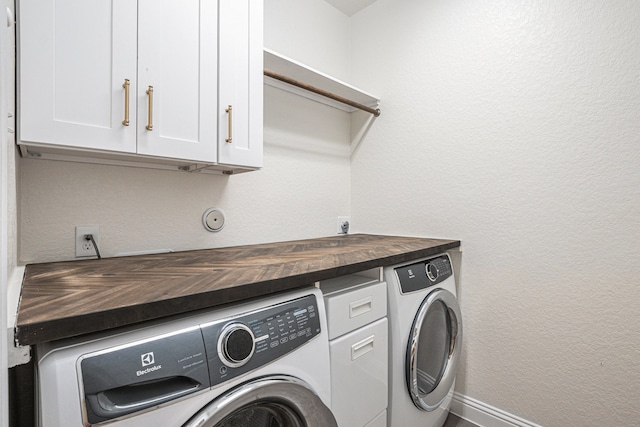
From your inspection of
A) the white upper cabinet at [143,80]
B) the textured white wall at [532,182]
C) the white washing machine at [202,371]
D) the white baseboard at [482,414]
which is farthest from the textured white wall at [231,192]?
the white baseboard at [482,414]

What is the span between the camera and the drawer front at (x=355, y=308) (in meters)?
1.07

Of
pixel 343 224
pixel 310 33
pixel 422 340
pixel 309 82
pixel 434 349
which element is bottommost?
pixel 434 349

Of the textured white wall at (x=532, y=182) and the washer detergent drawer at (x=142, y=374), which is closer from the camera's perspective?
the washer detergent drawer at (x=142, y=374)

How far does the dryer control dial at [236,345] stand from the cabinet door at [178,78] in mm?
743

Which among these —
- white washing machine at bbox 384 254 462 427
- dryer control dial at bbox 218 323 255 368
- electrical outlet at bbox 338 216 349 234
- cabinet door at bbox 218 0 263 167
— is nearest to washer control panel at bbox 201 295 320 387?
dryer control dial at bbox 218 323 255 368

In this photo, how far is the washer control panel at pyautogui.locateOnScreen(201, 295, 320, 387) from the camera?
731 mm

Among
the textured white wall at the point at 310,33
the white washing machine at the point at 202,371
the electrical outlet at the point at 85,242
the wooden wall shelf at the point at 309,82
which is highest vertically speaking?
the textured white wall at the point at 310,33

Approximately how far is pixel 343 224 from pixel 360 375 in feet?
4.26

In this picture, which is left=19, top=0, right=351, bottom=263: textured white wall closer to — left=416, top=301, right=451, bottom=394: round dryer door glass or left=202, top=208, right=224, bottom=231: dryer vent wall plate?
left=202, top=208, right=224, bottom=231: dryer vent wall plate

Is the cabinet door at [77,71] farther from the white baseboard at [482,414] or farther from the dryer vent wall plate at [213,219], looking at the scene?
the white baseboard at [482,414]

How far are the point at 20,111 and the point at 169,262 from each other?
2.07ft

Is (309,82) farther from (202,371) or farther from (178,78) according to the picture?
(202,371)

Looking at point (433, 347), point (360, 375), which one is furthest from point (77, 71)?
point (433, 347)

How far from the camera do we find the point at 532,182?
5.17ft
